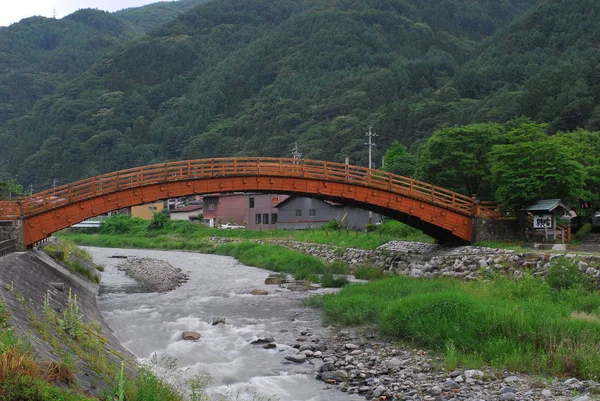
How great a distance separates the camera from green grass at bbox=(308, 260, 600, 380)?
13203 millimetres

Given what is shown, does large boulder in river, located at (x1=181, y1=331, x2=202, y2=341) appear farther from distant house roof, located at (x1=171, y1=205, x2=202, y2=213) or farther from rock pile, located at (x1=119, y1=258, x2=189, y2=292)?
distant house roof, located at (x1=171, y1=205, x2=202, y2=213)

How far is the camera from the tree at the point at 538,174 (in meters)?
29.2

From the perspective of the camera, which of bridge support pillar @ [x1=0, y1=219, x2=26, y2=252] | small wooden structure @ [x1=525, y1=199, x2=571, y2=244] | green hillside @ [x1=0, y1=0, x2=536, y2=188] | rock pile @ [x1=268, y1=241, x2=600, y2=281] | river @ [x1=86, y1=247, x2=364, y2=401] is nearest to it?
river @ [x1=86, y1=247, x2=364, y2=401]

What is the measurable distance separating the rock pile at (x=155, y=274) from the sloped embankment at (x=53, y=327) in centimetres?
696

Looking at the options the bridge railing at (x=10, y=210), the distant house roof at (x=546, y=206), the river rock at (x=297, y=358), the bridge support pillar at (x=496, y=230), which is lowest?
the river rock at (x=297, y=358)

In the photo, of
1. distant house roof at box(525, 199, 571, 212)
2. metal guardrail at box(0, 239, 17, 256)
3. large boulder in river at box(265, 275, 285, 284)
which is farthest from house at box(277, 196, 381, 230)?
metal guardrail at box(0, 239, 17, 256)

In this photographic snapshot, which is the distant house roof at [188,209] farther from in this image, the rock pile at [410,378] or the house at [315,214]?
the rock pile at [410,378]

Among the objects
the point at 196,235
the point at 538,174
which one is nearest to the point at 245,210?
the point at 196,235

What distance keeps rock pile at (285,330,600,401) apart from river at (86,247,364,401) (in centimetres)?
50

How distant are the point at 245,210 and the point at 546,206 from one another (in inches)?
2083

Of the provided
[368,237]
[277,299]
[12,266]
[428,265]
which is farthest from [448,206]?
[12,266]

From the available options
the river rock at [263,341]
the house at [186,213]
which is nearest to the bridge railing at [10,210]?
the river rock at [263,341]

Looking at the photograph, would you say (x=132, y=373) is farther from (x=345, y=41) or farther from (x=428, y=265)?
(x=345, y=41)

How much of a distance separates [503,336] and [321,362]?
470 centimetres
